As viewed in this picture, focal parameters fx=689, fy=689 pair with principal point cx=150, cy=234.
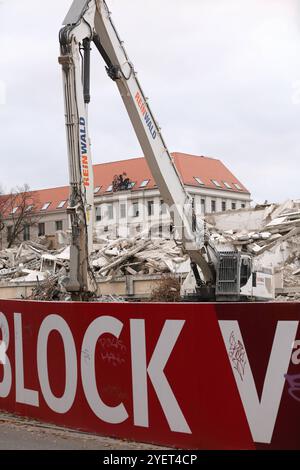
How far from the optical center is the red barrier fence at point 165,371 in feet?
24.0

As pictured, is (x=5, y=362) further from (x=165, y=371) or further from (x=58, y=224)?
(x=58, y=224)

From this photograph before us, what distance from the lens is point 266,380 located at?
7.37 meters

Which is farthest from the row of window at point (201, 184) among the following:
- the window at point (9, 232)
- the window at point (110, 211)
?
the window at point (9, 232)

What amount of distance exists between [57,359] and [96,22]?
29.8 feet

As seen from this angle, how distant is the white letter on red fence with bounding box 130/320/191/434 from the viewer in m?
8.20

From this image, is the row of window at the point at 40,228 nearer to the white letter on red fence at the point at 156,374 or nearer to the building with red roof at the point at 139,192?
the building with red roof at the point at 139,192

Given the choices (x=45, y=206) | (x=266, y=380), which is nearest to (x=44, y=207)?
(x=45, y=206)

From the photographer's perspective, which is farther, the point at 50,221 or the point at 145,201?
the point at 50,221

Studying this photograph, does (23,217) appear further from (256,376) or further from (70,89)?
(256,376)

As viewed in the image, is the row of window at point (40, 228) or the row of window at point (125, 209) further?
the row of window at point (40, 228)

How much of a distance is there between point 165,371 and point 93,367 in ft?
4.15

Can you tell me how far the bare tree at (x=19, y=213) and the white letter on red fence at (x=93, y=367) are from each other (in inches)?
2849

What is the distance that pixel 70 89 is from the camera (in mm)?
13992

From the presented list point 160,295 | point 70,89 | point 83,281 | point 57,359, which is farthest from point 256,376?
point 160,295
